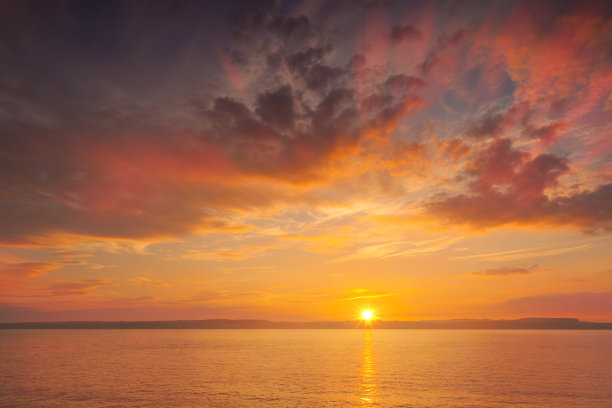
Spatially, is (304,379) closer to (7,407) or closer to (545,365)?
(7,407)

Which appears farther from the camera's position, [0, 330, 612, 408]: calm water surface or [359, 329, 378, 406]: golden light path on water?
[359, 329, 378, 406]: golden light path on water

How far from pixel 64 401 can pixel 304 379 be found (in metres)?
34.3

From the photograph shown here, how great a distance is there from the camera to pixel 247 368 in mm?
84500

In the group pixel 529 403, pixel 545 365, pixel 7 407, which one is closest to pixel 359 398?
pixel 529 403

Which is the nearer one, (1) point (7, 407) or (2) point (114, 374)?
(1) point (7, 407)

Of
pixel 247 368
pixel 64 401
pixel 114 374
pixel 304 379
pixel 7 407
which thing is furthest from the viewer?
pixel 247 368

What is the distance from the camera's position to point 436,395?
52875 millimetres

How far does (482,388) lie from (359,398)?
20874mm

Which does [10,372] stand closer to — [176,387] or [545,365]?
[176,387]

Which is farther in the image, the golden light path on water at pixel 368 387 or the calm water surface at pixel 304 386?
the golden light path on water at pixel 368 387

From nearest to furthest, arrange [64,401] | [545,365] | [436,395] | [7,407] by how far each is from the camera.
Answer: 1. [7,407]
2. [64,401]
3. [436,395]
4. [545,365]

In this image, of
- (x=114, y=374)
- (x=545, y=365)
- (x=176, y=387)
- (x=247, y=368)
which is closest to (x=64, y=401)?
(x=176, y=387)

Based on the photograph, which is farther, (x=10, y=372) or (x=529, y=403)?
(x=10, y=372)

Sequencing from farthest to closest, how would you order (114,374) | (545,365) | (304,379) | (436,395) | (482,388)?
(545,365) < (114,374) < (304,379) < (482,388) < (436,395)
